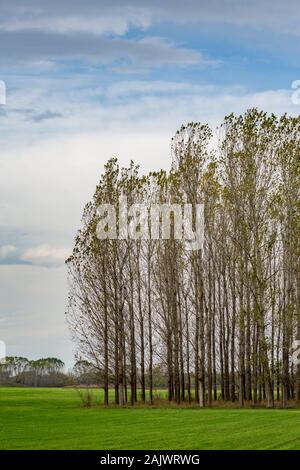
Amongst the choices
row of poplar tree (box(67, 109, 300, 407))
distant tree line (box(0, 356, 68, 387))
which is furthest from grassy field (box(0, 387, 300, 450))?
distant tree line (box(0, 356, 68, 387))

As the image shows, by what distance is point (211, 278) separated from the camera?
144 feet

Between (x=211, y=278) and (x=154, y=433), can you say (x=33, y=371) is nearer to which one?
(x=211, y=278)

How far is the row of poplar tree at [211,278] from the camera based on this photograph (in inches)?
1575

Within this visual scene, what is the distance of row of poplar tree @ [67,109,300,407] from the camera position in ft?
131

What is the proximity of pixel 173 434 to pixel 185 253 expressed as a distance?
73.6 feet

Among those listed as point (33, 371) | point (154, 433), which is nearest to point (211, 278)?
point (154, 433)

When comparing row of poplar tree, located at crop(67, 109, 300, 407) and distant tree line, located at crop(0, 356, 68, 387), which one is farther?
distant tree line, located at crop(0, 356, 68, 387)

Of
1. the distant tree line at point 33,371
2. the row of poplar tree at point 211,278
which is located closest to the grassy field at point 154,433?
the row of poplar tree at point 211,278

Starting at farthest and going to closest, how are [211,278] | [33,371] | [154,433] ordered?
1. [33,371]
2. [211,278]
3. [154,433]

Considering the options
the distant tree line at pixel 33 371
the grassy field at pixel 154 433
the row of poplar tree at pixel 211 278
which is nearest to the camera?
the grassy field at pixel 154 433

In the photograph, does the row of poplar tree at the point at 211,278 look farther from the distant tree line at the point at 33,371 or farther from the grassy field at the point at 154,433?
the distant tree line at the point at 33,371

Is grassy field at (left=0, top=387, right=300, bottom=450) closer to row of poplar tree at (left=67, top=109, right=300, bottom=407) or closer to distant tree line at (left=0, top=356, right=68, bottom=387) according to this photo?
row of poplar tree at (left=67, top=109, right=300, bottom=407)

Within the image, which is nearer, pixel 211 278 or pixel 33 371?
pixel 211 278
